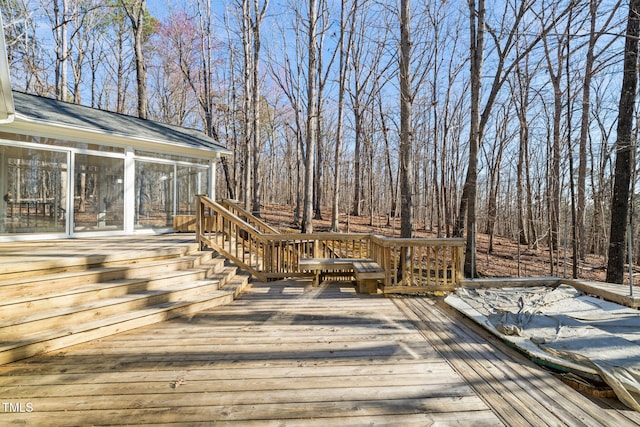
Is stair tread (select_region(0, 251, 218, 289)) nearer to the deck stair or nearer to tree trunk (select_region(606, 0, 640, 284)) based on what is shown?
the deck stair

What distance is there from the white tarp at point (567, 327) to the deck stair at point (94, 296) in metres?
3.27

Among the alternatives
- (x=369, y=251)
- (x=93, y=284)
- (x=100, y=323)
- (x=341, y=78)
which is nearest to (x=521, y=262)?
(x=369, y=251)

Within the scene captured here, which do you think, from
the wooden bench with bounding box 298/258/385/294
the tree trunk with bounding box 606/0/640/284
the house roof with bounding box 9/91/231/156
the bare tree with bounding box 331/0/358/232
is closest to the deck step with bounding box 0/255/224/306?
the wooden bench with bounding box 298/258/385/294

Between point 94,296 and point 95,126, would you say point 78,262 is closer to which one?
point 94,296

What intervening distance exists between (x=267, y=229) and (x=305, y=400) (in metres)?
4.84

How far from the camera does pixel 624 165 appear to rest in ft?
16.3

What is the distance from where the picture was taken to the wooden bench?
13.7 feet

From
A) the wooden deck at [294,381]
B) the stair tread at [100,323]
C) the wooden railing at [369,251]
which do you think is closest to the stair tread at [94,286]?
the stair tread at [100,323]

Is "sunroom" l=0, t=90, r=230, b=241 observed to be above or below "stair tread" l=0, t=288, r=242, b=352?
above

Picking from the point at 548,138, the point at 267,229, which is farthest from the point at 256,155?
the point at 548,138

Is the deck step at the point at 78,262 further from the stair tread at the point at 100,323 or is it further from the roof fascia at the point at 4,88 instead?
the roof fascia at the point at 4,88

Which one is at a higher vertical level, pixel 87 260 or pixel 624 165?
pixel 624 165

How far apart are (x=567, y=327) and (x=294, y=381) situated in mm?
2688

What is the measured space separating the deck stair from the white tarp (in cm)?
327
